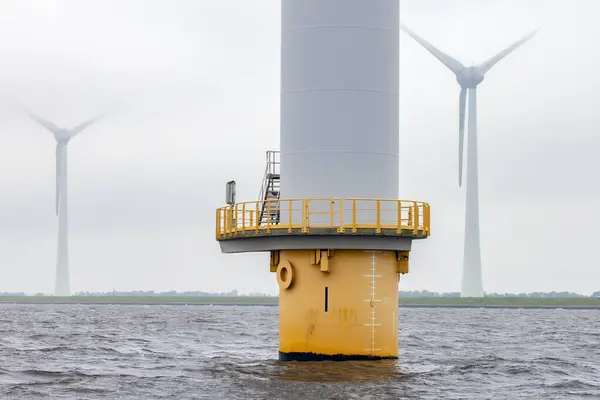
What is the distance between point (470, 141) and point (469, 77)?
7176 millimetres

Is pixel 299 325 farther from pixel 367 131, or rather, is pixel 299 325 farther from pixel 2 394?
pixel 2 394

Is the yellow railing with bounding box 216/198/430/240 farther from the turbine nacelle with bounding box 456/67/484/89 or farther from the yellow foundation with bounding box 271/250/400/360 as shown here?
the turbine nacelle with bounding box 456/67/484/89

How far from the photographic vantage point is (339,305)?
38.1m

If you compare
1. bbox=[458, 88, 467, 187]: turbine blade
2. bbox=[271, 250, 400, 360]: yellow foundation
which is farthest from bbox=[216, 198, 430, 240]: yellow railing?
bbox=[458, 88, 467, 187]: turbine blade

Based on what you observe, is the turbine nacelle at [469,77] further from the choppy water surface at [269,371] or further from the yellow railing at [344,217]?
the yellow railing at [344,217]

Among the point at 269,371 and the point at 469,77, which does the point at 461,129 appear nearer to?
the point at 469,77

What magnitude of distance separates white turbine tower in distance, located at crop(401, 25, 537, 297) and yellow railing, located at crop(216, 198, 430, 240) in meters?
73.2

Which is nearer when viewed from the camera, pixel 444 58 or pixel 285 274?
pixel 285 274

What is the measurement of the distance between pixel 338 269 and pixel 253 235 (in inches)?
122

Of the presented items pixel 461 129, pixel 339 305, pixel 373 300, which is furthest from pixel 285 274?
pixel 461 129

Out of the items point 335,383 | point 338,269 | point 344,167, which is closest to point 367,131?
point 344,167

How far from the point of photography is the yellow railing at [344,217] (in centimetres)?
3850

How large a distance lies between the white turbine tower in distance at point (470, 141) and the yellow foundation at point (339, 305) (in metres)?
74.8

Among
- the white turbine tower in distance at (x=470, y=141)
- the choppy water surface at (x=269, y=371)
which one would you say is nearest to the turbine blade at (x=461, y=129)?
the white turbine tower in distance at (x=470, y=141)
